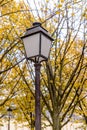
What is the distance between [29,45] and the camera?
4.17m

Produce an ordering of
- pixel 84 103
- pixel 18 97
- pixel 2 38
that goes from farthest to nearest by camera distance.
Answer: pixel 84 103
pixel 18 97
pixel 2 38

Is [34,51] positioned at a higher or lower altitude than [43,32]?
lower

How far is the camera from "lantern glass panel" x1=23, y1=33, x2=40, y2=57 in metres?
4.12

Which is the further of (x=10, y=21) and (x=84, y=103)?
(x=84, y=103)

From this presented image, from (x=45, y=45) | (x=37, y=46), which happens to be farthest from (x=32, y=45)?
(x=45, y=45)

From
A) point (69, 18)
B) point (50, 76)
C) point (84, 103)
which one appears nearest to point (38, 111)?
point (50, 76)

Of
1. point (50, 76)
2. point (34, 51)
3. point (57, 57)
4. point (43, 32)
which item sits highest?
point (57, 57)

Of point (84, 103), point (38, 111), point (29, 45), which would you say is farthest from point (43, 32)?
point (84, 103)

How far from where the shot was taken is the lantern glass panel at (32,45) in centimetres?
412

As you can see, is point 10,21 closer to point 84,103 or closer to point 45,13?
point 45,13

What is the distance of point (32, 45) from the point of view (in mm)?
4156

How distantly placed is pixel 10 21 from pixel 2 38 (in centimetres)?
79

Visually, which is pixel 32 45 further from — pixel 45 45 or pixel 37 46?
pixel 45 45

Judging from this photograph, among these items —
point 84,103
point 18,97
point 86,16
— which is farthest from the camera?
point 84,103
